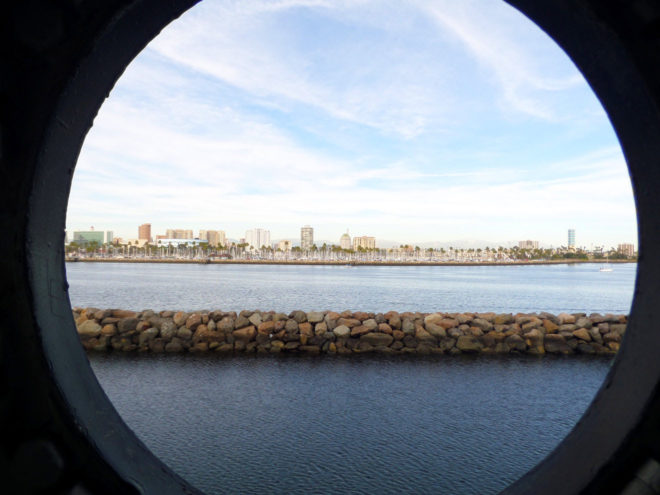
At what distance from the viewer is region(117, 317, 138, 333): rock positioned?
33.2 ft

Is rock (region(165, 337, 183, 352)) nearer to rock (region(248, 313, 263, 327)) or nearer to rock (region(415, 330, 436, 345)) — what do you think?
rock (region(248, 313, 263, 327))

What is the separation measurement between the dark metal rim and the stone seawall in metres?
8.64

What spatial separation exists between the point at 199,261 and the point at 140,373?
123 m

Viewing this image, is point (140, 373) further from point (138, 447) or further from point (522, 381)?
point (138, 447)

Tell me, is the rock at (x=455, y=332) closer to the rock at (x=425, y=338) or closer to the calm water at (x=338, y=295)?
the rock at (x=425, y=338)

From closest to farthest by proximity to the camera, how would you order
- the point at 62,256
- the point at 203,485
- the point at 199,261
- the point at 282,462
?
the point at 62,256 < the point at 203,485 < the point at 282,462 < the point at 199,261

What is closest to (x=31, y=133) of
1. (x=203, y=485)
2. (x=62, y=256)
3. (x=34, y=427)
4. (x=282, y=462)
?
(x=62, y=256)

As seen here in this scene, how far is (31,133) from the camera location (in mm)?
1129

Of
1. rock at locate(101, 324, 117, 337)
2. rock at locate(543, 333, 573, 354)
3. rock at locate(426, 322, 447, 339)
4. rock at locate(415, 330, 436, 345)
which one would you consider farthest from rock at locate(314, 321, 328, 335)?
rock at locate(543, 333, 573, 354)

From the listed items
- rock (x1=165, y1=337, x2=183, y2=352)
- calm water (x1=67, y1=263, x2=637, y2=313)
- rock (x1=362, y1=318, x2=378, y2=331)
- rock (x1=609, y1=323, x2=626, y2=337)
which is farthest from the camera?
calm water (x1=67, y1=263, x2=637, y2=313)

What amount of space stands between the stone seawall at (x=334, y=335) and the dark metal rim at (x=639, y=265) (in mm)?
8642

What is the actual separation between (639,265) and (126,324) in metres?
10.5

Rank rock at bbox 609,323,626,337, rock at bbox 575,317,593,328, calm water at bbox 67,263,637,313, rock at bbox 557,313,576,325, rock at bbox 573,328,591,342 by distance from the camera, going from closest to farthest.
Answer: rock at bbox 573,328,591,342 < rock at bbox 609,323,626,337 < rock at bbox 575,317,593,328 < rock at bbox 557,313,576,325 < calm water at bbox 67,263,637,313

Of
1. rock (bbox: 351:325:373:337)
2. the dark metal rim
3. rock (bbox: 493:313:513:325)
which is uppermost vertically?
the dark metal rim
